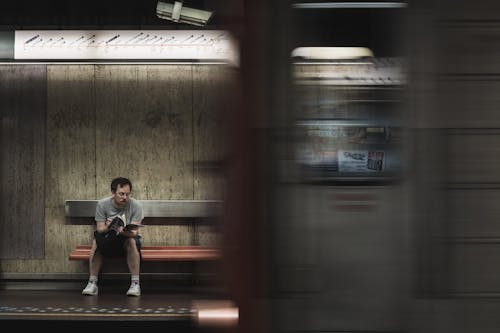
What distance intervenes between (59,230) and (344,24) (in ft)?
26.1

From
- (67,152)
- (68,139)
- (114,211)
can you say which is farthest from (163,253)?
(68,139)

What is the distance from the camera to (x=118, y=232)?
9344mm

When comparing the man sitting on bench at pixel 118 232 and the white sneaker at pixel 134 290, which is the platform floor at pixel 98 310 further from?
the man sitting on bench at pixel 118 232

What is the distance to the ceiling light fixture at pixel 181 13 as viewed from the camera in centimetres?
923

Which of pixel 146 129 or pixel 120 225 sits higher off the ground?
pixel 146 129

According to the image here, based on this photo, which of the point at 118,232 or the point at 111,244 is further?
the point at 111,244

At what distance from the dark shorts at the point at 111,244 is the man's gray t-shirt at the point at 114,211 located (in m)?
0.25

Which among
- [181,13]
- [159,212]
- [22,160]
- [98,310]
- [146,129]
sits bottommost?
[98,310]

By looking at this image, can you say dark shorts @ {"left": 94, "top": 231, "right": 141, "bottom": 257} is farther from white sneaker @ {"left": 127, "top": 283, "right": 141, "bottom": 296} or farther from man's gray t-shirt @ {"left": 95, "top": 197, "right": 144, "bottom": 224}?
white sneaker @ {"left": 127, "top": 283, "right": 141, "bottom": 296}

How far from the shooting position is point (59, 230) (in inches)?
408

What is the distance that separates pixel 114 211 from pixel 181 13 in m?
2.55

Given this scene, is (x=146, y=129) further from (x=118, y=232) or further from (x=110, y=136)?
(x=118, y=232)

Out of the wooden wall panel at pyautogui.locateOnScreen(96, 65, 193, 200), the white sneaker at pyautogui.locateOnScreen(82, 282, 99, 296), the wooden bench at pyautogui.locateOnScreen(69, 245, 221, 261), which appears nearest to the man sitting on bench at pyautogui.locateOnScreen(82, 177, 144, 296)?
the white sneaker at pyautogui.locateOnScreen(82, 282, 99, 296)

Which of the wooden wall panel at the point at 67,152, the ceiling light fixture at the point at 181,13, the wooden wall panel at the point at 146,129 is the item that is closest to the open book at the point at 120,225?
the wooden wall panel at the point at 146,129
